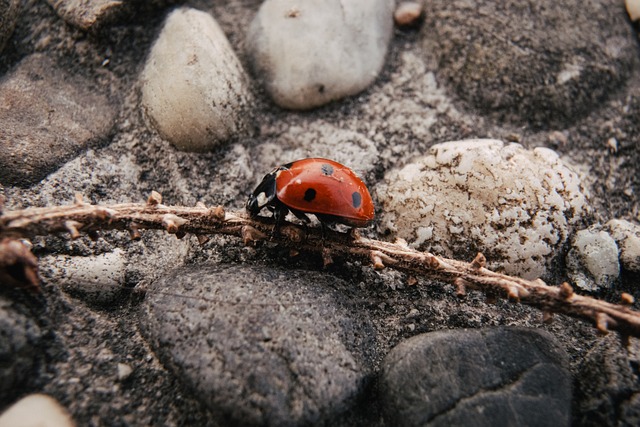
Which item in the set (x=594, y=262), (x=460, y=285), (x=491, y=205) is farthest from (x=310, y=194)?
(x=594, y=262)

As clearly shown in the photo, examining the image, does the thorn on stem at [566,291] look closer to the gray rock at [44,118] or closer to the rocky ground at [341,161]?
the rocky ground at [341,161]

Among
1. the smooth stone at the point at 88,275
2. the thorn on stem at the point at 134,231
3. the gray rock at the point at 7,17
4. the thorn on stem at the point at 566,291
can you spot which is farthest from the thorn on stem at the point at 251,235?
the gray rock at the point at 7,17

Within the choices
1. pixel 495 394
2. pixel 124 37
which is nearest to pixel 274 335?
pixel 495 394

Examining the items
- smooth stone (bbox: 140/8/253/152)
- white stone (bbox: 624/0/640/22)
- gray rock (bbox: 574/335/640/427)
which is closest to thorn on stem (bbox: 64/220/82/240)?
smooth stone (bbox: 140/8/253/152)

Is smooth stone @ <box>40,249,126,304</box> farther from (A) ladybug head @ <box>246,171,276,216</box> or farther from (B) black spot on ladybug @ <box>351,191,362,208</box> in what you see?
(B) black spot on ladybug @ <box>351,191,362,208</box>

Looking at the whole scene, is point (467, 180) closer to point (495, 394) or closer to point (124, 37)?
point (495, 394)
